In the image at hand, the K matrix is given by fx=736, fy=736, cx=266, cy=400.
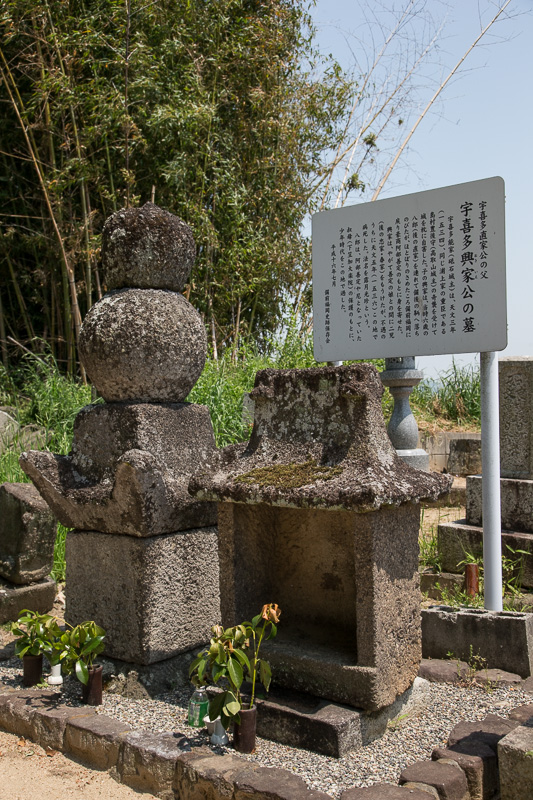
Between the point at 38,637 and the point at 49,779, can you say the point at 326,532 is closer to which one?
the point at 38,637

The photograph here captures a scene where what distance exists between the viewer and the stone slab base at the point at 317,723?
8.23 feet

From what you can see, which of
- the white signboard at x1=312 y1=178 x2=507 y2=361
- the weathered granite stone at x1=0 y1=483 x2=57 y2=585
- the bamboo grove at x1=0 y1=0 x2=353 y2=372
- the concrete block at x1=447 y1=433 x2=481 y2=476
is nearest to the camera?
the white signboard at x1=312 y1=178 x2=507 y2=361

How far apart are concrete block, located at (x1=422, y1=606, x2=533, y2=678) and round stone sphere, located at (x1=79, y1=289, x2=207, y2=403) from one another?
1686 mm

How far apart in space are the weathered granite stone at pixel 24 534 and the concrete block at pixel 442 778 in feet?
8.87

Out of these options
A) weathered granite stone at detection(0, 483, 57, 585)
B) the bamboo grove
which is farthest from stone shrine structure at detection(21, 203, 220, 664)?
the bamboo grove

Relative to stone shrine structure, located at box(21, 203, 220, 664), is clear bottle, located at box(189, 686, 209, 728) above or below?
below

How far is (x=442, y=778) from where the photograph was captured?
2.26m

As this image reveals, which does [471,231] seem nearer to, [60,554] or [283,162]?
[60,554]

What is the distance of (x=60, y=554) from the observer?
16.8 ft

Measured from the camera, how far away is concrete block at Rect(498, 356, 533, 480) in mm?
4926

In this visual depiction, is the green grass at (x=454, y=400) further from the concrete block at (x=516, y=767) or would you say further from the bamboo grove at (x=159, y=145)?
the concrete block at (x=516, y=767)

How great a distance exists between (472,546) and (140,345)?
2.76 m

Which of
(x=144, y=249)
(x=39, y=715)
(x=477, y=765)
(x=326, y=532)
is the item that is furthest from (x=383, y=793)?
(x=144, y=249)

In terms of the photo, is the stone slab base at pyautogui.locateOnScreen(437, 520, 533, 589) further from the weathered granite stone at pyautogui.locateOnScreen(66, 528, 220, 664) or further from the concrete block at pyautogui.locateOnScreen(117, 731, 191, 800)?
the concrete block at pyautogui.locateOnScreen(117, 731, 191, 800)
